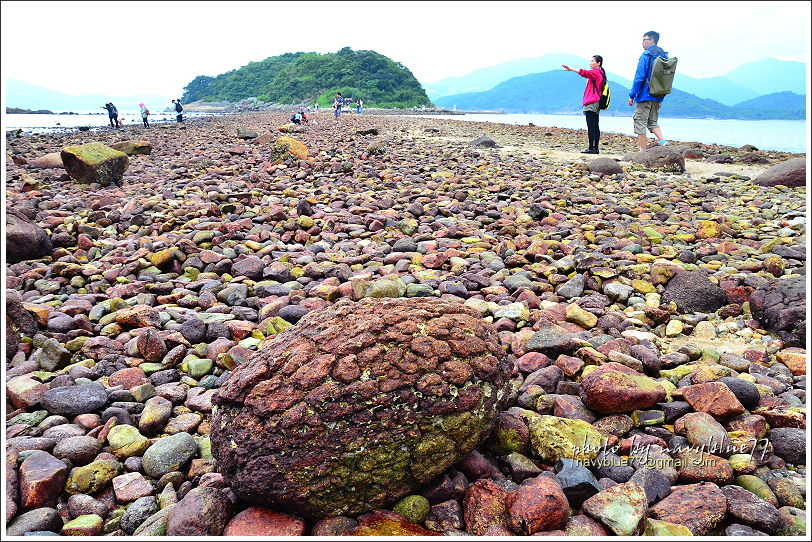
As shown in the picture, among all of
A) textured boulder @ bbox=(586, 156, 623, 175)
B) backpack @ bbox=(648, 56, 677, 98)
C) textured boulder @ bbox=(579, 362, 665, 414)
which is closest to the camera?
textured boulder @ bbox=(579, 362, 665, 414)

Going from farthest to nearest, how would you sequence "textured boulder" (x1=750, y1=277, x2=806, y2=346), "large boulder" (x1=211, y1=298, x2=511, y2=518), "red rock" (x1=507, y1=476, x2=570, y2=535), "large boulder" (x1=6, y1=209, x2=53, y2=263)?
1. "large boulder" (x1=6, y1=209, x2=53, y2=263)
2. "textured boulder" (x1=750, y1=277, x2=806, y2=346)
3. "large boulder" (x1=211, y1=298, x2=511, y2=518)
4. "red rock" (x1=507, y1=476, x2=570, y2=535)

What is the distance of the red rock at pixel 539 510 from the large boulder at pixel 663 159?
10.4m

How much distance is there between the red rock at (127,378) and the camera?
2.83 metres

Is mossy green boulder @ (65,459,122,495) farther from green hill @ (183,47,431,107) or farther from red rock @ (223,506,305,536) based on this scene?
green hill @ (183,47,431,107)

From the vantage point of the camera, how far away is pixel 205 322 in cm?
352

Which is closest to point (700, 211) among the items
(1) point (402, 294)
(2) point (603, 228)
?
(2) point (603, 228)

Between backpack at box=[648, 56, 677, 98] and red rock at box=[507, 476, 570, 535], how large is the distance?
1043cm

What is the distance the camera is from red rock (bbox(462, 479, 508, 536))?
1725 millimetres

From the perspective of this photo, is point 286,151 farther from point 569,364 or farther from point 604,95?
point 569,364

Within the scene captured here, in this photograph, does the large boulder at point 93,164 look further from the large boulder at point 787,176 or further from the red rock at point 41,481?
the large boulder at point 787,176

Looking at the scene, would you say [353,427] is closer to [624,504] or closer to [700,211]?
[624,504]

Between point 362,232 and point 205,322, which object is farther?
point 362,232

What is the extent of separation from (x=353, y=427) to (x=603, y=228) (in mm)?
5043

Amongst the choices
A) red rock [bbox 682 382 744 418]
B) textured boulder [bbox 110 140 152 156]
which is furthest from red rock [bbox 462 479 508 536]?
textured boulder [bbox 110 140 152 156]
